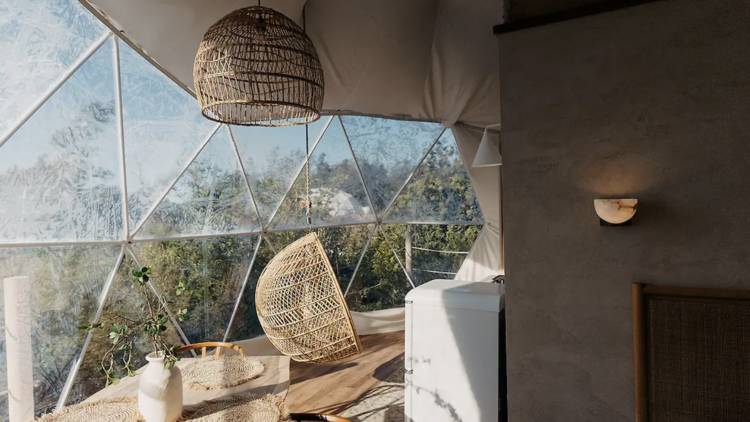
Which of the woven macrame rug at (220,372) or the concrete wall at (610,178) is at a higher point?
the concrete wall at (610,178)

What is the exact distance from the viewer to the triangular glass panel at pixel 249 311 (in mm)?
4785

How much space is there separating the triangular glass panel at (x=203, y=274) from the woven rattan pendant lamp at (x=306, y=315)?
123 cm

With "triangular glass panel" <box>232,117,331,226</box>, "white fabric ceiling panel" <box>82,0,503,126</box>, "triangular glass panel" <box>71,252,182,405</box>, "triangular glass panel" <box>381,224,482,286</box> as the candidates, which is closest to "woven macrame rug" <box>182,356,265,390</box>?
"triangular glass panel" <box>71,252,182,405</box>

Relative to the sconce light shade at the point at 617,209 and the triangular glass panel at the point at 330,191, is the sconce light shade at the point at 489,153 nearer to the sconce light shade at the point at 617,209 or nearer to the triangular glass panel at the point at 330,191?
the triangular glass panel at the point at 330,191

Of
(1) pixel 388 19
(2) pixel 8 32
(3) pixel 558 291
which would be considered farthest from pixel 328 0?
(3) pixel 558 291

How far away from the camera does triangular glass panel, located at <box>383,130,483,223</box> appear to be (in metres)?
6.16

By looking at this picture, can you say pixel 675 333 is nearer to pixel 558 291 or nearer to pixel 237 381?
pixel 558 291

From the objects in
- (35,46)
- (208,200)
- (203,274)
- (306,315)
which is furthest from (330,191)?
(35,46)

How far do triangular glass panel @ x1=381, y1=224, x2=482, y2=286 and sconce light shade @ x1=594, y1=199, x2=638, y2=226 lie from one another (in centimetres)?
421

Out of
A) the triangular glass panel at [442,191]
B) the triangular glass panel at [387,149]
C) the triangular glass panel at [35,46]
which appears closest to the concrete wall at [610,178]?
the triangular glass panel at [35,46]

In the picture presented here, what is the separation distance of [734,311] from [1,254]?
3.92 metres

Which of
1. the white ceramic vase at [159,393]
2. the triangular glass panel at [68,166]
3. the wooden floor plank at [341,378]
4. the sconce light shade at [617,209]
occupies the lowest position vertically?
the wooden floor plank at [341,378]

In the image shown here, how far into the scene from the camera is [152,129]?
12.1 ft

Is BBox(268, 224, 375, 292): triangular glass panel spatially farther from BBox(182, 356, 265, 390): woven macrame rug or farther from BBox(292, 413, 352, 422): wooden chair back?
BBox(292, 413, 352, 422): wooden chair back
